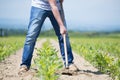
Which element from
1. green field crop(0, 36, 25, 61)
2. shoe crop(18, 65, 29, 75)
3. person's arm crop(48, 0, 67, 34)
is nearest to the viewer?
person's arm crop(48, 0, 67, 34)

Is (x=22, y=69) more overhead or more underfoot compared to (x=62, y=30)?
more underfoot

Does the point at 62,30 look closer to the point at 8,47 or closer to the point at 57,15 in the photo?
the point at 57,15

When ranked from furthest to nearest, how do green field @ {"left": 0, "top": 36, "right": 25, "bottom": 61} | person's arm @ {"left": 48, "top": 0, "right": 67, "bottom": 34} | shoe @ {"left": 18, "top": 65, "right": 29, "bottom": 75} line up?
green field @ {"left": 0, "top": 36, "right": 25, "bottom": 61} → shoe @ {"left": 18, "top": 65, "right": 29, "bottom": 75} → person's arm @ {"left": 48, "top": 0, "right": 67, "bottom": 34}

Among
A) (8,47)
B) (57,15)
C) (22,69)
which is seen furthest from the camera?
(8,47)

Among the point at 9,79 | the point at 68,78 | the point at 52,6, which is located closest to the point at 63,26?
the point at 52,6

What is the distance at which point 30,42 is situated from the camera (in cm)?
605

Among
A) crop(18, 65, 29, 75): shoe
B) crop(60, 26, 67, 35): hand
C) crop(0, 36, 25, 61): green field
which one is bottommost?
crop(0, 36, 25, 61): green field

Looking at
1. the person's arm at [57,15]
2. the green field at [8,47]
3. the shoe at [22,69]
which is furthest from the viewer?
the green field at [8,47]

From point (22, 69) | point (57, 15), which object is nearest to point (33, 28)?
point (57, 15)

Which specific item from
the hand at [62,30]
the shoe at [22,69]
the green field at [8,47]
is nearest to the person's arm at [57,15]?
the hand at [62,30]

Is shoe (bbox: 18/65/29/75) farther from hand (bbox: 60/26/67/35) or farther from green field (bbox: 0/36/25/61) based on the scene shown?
green field (bbox: 0/36/25/61)

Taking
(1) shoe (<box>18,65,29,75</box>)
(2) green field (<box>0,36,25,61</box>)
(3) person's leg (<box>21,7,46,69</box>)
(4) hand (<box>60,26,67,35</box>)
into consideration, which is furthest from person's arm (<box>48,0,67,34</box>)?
(2) green field (<box>0,36,25,61</box>)

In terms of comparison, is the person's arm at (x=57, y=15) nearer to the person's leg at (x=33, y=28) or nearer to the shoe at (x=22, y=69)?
the person's leg at (x=33, y=28)

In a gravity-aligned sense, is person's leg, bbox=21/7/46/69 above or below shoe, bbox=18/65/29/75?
above
